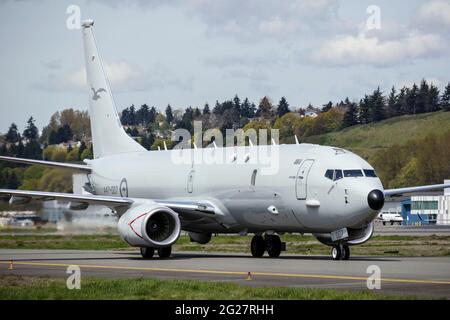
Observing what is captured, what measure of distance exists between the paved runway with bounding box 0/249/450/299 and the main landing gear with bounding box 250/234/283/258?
1.78ft

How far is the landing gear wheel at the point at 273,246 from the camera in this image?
134 ft

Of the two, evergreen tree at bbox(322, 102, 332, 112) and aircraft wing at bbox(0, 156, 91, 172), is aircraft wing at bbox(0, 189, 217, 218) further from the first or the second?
evergreen tree at bbox(322, 102, 332, 112)

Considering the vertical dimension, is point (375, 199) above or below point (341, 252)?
above

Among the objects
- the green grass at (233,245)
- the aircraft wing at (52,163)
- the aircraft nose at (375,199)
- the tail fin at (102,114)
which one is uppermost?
the tail fin at (102,114)

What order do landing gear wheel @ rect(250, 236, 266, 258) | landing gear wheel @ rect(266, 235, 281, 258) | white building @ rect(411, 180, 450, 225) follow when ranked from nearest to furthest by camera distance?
landing gear wheel @ rect(266, 235, 281, 258) → landing gear wheel @ rect(250, 236, 266, 258) → white building @ rect(411, 180, 450, 225)

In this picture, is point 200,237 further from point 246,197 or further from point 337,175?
point 337,175

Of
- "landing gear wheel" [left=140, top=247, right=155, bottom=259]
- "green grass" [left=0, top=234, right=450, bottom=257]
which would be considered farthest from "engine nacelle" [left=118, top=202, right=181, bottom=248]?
"green grass" [left=0, top=234, right=450, bottom=257]

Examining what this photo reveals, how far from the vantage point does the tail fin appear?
51.9m

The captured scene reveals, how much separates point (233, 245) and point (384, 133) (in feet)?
375

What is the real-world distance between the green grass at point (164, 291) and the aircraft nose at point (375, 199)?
10555 mm

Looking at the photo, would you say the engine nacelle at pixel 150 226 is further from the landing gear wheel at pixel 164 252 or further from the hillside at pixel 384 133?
the hillside at pixel 384 133

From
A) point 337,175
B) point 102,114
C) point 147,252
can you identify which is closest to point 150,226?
point 147,252

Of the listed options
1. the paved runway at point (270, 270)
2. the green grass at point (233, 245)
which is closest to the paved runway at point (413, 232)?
the green grass at point (233, 245)

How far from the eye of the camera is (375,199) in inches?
1372
